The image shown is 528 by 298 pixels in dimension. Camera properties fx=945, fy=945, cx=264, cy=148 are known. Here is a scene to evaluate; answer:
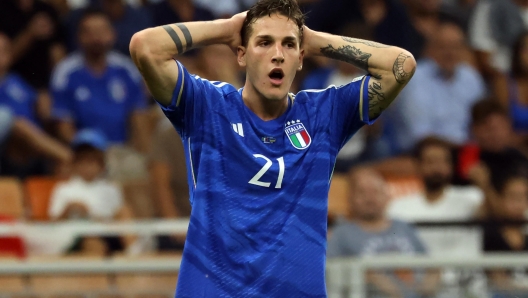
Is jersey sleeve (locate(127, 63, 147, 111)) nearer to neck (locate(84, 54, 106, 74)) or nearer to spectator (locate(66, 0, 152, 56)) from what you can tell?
neck (locate(84, 54, 106, 74))

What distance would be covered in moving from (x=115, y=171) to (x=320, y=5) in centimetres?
311

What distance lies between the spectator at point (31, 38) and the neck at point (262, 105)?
614 centimetres

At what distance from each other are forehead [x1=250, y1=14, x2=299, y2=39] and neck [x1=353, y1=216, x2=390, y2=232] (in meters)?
3.83

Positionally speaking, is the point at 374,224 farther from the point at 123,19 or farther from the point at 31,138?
the point at 123,19

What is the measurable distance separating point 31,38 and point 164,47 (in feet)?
20.6

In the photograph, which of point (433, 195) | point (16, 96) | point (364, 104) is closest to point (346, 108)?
point (364, 104)

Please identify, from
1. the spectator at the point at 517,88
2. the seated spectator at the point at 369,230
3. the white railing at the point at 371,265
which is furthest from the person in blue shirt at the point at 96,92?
the spectator at the point at 517,88

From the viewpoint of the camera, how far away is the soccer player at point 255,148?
3.83 metres

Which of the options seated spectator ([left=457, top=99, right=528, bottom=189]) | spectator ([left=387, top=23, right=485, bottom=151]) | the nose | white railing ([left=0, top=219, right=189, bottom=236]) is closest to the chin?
the nose

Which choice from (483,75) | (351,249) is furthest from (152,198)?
(483,75)

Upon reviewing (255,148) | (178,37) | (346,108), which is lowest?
(255,148)

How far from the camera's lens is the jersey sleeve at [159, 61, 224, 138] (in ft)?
12.9

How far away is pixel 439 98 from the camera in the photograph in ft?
33.4

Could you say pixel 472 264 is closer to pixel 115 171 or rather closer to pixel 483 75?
pixel 115 171
